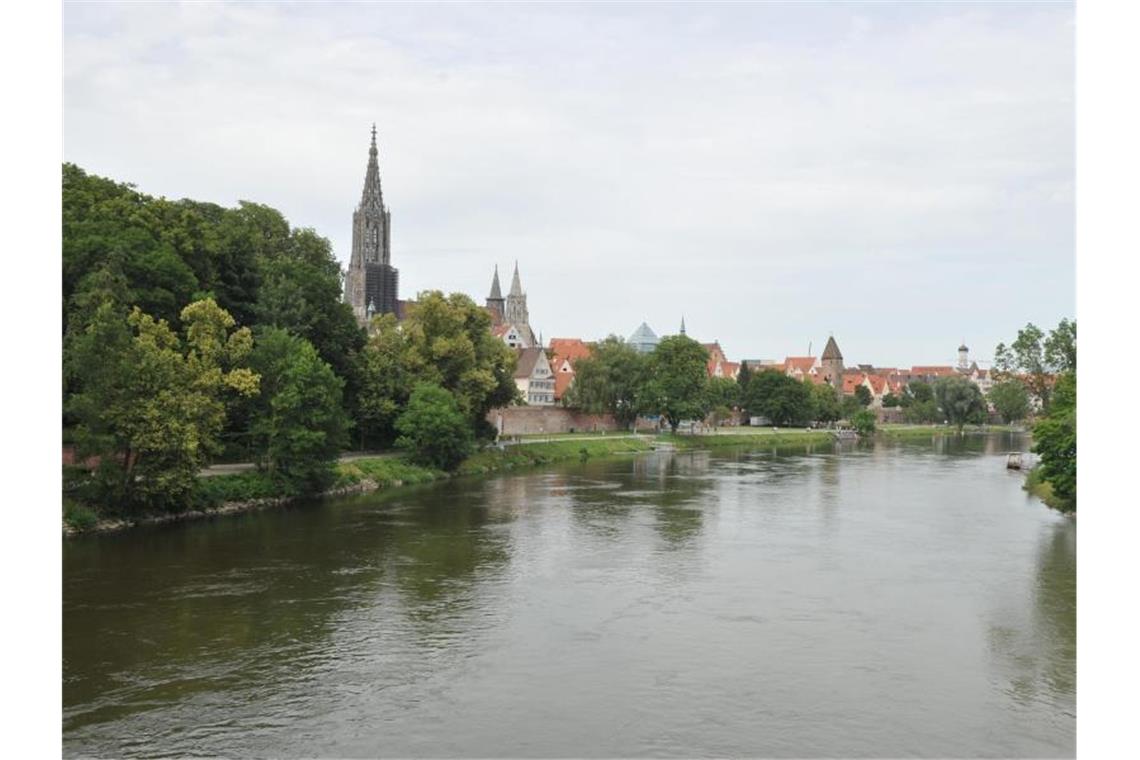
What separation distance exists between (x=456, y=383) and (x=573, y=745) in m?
36.1

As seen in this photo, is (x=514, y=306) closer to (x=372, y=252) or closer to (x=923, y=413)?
(x=372, y=252)

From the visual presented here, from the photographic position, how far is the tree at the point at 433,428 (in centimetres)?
4278

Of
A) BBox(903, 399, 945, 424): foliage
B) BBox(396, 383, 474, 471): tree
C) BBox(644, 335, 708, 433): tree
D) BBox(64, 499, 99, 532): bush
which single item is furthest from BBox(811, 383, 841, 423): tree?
BBox(64, 499, 99, 532): bush

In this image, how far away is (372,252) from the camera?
107312mm

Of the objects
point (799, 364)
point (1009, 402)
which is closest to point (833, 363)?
point (799, 364)

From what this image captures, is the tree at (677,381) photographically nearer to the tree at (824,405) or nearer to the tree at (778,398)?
the tree at (778,398)

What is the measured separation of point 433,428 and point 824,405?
60.6 metres

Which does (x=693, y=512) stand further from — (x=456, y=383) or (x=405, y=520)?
(x=456, y=383)

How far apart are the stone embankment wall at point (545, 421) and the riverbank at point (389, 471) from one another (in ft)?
9.99

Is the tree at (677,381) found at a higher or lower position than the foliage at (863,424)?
higher

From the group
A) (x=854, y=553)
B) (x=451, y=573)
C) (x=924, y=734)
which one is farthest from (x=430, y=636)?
(x=854, y=553)

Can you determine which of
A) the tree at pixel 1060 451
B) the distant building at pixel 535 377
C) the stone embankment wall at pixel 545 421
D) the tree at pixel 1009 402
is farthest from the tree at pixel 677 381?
the tree at pixel 1009 402

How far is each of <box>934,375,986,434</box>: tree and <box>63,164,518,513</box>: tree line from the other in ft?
195

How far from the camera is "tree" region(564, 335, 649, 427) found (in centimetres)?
6894
